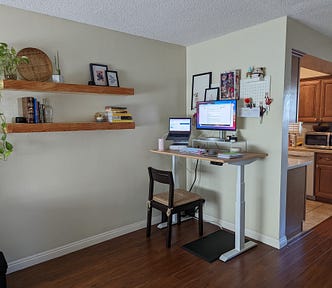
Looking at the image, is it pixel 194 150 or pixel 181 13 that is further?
pixel 194 150

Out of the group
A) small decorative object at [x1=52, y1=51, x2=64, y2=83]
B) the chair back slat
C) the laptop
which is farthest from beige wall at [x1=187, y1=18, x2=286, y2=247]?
small decorative object at [x1=52, y1=51, x2=64, y2=83]

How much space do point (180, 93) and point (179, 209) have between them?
60.8 inches

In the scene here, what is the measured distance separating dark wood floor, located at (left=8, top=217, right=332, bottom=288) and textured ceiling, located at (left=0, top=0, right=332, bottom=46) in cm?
225

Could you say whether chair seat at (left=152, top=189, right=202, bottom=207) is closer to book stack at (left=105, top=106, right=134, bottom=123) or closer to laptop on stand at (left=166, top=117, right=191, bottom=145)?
laptop on stand at (left=166, top=117, right=191, bottom=145)

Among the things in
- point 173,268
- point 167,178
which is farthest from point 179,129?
point 173,268

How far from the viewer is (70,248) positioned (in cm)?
268

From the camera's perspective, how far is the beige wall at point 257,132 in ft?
8.68

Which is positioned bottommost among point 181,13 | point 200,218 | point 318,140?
point 200,218

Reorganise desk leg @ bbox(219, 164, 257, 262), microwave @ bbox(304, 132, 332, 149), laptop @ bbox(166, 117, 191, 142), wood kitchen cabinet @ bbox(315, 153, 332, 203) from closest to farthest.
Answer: desk leg @ bbox(219, 164, 257, 262), laptop @ bbox(166, 117, 191, 142), wood kitchen cabinet @ bbox(315, 153, 332, 203), microwave @ bbox(304, 132, 332, 149)

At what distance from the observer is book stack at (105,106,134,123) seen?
274cm

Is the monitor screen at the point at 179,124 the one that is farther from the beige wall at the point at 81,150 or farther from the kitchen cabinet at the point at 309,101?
the kitchen cabinet at the point at 309,101

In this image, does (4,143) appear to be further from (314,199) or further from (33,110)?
(314,199)

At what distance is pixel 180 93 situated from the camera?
354 centimetres

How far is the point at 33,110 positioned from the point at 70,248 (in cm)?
139
